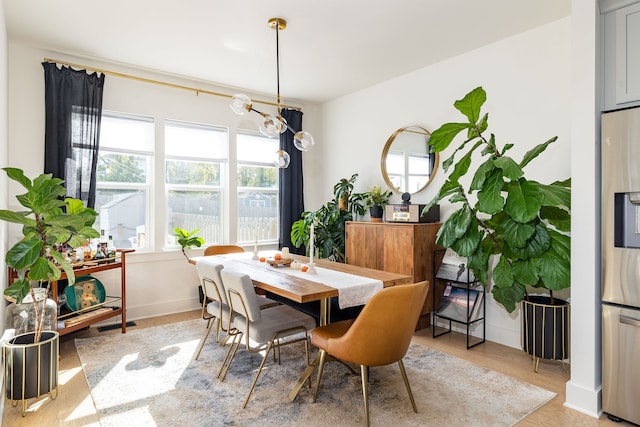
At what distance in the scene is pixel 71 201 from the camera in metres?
3.11

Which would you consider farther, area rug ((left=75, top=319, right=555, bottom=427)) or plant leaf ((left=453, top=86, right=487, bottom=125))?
plant leaf ((left=453, top=86, right=487, bottom=125))

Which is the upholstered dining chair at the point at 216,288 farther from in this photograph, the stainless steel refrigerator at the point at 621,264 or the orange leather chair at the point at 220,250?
the stainless steel refrigerator at the point at 621,264

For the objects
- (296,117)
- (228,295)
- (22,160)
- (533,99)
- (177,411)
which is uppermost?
(296,117)

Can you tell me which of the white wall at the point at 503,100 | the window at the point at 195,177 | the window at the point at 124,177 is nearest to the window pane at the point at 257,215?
the window at the point at 195,177

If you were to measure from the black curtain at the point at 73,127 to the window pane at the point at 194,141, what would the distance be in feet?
2.57

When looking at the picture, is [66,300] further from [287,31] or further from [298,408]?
[287,31]

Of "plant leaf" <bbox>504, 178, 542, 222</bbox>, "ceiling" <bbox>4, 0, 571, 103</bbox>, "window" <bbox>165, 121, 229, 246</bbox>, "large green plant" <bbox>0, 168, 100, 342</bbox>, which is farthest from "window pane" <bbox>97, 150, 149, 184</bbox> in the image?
"plant leaf" <bbox>504, 178, 542, 222</bbox>

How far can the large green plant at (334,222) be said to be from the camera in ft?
15.7

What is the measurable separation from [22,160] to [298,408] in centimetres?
339

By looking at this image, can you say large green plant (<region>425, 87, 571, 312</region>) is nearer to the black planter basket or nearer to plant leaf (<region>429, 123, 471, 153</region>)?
plant leaf (<region>429, 123, 471, 153</region>)

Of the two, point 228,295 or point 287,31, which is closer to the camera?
point 228,295

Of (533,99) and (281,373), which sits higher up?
(533,99)

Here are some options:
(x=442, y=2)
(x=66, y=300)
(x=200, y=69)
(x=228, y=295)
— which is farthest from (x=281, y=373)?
(x=200, y=69)

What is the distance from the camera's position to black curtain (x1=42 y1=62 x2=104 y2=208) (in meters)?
3.67
